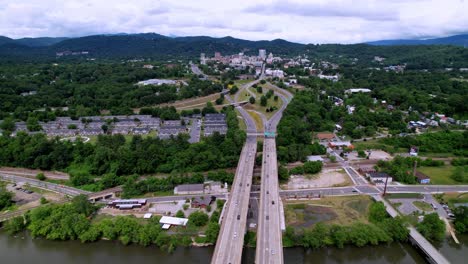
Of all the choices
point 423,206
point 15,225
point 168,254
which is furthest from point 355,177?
point 15,225

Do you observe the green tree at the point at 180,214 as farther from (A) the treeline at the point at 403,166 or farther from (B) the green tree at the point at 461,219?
(B) the green tree at the point at 461,219

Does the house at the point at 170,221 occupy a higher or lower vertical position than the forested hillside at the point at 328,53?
lower

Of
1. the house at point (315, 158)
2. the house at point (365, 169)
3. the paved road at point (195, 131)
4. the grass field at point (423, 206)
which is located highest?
the paved road at point (195, 131)

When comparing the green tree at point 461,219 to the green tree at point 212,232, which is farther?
the green tree at point 461,219

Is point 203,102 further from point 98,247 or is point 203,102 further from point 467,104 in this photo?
point 467,104

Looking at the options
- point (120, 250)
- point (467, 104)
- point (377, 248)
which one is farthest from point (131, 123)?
point (467, 104)

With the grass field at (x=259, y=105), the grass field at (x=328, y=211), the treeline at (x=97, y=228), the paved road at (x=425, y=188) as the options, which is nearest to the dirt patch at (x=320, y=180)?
the grass field at (x=328, y=211)

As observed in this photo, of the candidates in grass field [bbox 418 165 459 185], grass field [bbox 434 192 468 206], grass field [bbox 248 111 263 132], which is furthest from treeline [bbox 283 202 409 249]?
grass field [bbox 248 111 263 132]
